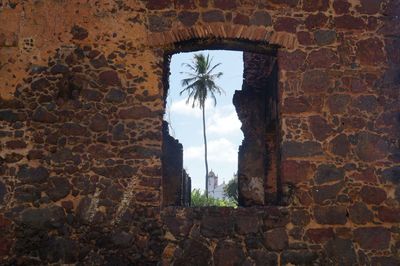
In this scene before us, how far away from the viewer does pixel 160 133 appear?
5.46m

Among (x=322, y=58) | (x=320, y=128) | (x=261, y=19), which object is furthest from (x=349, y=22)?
(x=320, y=128)

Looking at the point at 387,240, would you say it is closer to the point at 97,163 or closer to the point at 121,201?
the point at 121,201

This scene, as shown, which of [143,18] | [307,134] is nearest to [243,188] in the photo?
[307,134]

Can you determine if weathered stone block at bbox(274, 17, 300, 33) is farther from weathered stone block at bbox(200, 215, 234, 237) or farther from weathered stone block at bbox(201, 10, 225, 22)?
weathered stone block at bbox(200, 215, 234, 237)

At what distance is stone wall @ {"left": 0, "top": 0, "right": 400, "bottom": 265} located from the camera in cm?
517

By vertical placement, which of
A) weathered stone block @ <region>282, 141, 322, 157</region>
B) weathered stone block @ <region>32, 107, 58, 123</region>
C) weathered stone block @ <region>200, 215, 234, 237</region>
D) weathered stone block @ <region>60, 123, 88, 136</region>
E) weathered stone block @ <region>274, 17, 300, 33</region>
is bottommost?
weathered stone block @ <region>200, 215, 234, 237</region>

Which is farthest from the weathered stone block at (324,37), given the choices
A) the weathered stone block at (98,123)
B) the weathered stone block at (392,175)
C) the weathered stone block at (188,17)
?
the weathered stone block at (98,123)

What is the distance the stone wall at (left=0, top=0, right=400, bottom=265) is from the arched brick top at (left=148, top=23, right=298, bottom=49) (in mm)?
14

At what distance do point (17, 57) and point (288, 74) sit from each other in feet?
11.2

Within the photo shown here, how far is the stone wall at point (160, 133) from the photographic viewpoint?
5172 mm

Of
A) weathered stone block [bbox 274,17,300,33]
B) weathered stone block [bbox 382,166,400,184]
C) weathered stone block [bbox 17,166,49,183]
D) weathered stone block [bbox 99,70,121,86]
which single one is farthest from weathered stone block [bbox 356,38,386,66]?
weathered stone block [bbox 17,166,49,183]

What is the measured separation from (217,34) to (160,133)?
4.76ft

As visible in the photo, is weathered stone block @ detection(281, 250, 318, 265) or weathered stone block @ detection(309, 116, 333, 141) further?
weathered stone block @ detection(309, 116, 333, 141)

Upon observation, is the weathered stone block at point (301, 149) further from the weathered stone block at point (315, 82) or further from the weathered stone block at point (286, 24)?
the weathered stone block at point (286, 24)
